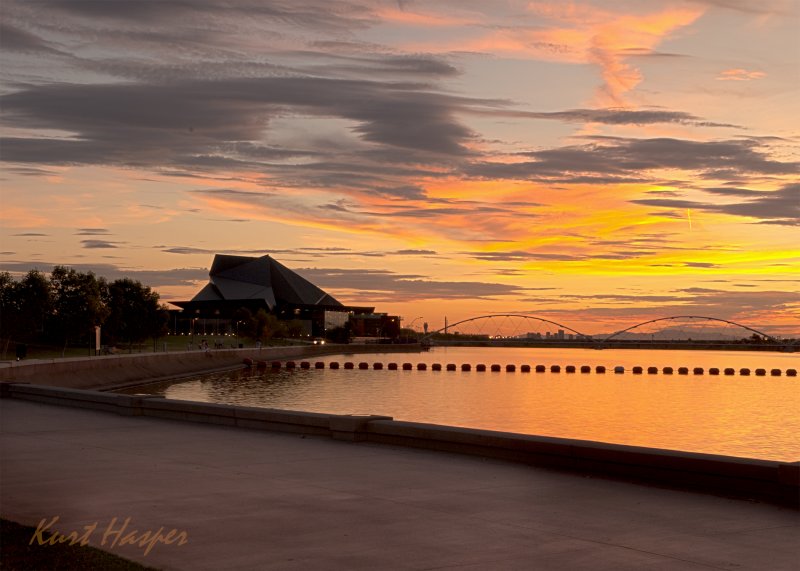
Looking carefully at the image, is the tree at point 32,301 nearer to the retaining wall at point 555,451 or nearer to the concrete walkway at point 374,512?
the retaining wall at point 555,451

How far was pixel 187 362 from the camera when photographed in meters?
120

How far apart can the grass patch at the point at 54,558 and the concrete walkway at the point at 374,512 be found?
411mm

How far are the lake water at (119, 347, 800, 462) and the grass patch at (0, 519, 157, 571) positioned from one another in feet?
137

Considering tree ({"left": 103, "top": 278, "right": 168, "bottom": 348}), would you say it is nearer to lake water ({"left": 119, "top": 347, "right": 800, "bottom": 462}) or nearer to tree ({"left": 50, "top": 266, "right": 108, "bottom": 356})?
tree ({"left": 50, "top": 266, "right": 108, "bottom": 356})

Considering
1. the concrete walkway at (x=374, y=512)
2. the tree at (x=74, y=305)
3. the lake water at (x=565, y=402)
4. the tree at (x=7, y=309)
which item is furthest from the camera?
the tree at (x=74, y=305)

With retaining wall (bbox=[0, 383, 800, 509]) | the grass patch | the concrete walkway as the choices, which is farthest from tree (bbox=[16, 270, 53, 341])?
the grass patch

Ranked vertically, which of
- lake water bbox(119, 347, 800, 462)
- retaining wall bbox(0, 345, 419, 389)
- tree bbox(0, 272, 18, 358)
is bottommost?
lake water bbox(119, 347, 800, 462)

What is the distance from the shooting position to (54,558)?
10.7 m

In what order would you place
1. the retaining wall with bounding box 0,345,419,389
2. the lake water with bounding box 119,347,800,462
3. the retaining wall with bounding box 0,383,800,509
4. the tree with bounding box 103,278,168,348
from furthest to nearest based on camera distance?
the tree with bounding box 103,278,168,348, the retaining wall with bounding box 0,345,419,389, the lake water with bounding box 119,347,800,462, the retaining wall with bounding box 0,383,800,509

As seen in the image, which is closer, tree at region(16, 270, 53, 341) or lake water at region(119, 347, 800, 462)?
lake water at region(119, 347, 800, 462)

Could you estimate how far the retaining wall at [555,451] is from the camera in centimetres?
1496

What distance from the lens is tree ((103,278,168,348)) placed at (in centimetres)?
14325

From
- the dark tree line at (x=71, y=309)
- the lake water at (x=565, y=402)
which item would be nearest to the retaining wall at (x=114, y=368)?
the lake water at (x=565, y=402)

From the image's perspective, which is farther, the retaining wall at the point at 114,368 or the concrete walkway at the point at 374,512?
the retaining wall at the point at 114,368
